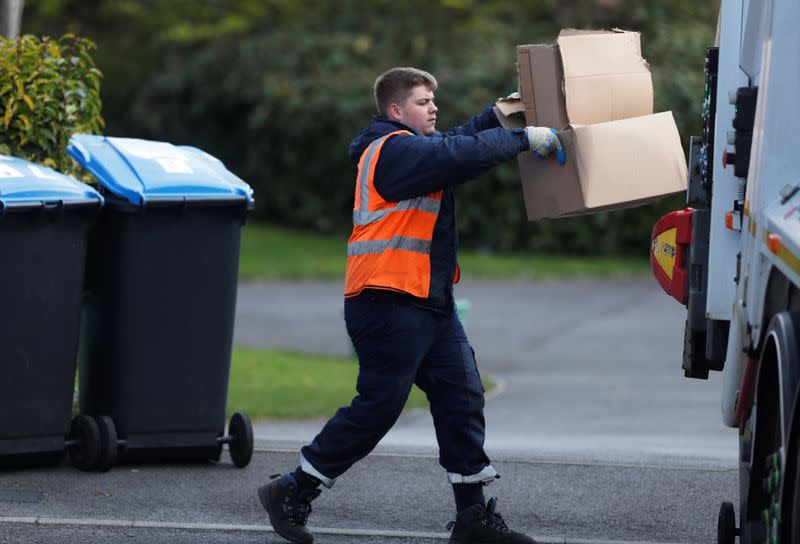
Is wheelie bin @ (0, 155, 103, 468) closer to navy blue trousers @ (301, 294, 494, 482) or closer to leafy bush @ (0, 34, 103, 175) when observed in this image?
leafy bush @ (0, 34, 103, 175)

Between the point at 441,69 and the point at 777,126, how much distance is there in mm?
18308

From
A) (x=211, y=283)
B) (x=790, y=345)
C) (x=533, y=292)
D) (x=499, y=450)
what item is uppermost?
(x=790, y=345)

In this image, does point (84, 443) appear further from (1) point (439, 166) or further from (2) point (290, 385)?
(2) point (290, 385)

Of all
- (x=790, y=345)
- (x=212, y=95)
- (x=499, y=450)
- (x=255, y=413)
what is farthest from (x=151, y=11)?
(x=790, y=345)

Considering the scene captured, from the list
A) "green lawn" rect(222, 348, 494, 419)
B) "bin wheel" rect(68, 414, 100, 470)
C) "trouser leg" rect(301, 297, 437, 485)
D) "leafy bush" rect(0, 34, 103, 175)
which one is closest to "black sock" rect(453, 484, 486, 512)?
"trouser leg" rect(301, 297, 437, 485)

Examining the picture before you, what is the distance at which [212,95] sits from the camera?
24.7m

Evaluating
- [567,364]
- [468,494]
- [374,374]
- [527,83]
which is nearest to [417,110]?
[527,83]

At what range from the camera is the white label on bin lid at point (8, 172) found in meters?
5.93

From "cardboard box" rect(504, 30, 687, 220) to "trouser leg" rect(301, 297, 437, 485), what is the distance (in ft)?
2.06

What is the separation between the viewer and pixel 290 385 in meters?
11.4

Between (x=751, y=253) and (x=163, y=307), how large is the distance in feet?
8.98

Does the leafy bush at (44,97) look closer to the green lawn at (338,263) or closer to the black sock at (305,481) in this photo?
the black sock at (305,481)

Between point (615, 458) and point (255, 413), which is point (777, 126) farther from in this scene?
point (255, 413)

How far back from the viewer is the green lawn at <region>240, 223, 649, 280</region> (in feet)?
64.3
